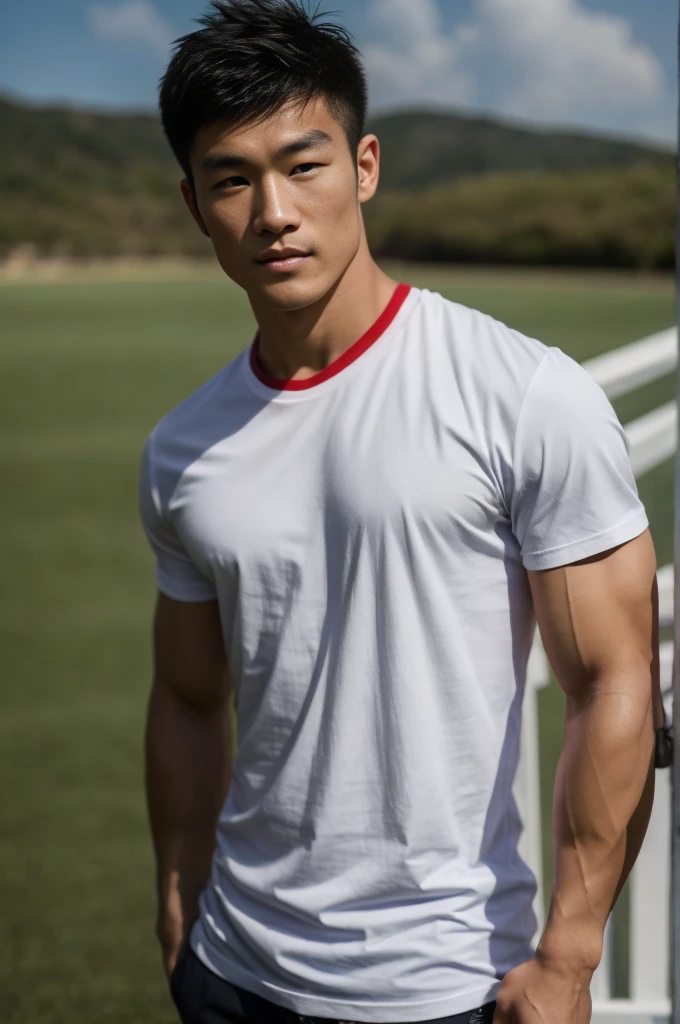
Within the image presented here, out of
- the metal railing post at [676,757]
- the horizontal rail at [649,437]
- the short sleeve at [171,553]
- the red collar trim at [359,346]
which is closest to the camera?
the metal railing post at [676,757]

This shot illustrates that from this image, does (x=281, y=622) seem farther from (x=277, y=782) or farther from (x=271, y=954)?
(x=271, y=954)

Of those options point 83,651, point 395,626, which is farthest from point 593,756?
point 83,651

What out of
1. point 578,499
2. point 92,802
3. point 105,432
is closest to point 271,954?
point 578,499

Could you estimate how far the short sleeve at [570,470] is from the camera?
78cm

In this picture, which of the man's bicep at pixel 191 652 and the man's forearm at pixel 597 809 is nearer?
the man's forearm at pixel 597 809

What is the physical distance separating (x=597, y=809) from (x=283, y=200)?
0.51 metres

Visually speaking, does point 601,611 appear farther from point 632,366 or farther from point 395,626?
point 632,366

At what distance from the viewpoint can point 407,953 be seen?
2.70 ft

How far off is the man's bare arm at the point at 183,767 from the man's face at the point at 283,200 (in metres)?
0.35

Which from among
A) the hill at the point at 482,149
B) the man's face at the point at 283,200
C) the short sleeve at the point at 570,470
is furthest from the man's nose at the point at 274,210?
the hill at the point at 482,149

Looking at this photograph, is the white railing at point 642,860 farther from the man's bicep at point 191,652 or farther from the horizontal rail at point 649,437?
the man's bicep at point 191,652

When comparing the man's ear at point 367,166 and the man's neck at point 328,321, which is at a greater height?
the man's ear at point 367,166

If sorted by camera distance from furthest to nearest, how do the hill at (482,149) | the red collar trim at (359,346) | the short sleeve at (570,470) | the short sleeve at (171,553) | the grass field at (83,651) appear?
the hill at (482,149), the grass field at (83,651), the short sleeve at (171,553), the red collar trim at (359,346), the short sleeve at (570,470)

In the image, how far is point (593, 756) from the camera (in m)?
0.81
